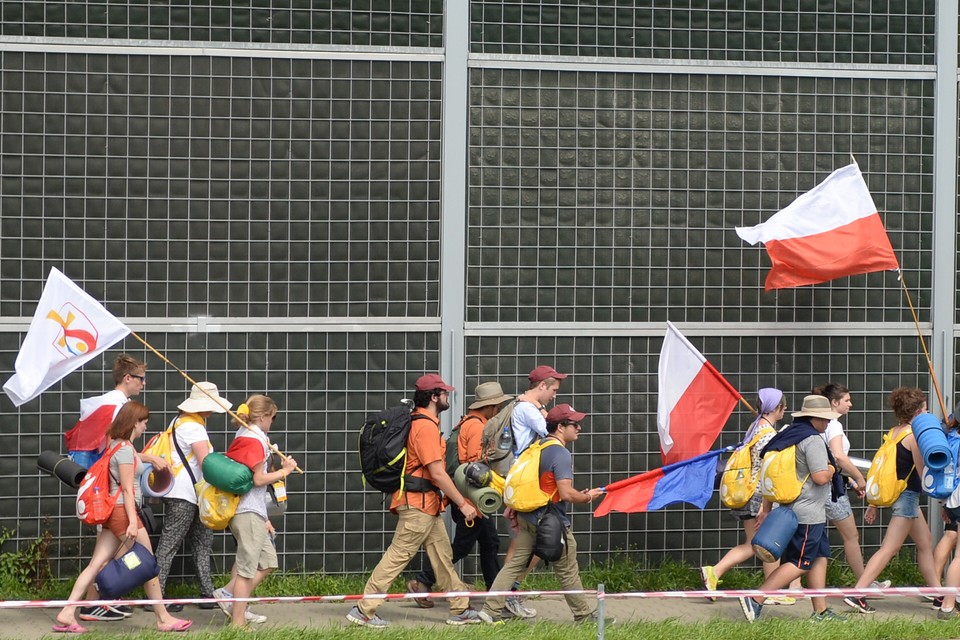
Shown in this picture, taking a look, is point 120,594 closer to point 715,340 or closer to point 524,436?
point 524,436

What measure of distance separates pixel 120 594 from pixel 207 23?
4.37m

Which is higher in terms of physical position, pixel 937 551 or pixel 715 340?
pixel 715 340

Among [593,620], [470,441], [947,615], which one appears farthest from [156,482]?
[947,615]

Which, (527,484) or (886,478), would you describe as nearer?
(527,484)

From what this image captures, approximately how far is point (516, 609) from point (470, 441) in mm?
1238

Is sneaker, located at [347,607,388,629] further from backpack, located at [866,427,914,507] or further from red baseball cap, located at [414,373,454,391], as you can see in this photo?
backpack, located at [866,427,914,507]

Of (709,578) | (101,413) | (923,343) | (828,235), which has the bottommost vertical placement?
Result: (709,578)

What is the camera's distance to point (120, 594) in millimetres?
8461

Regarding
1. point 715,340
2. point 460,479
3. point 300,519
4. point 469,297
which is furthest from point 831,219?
point 300,519

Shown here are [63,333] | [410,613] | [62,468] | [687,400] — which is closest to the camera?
[63,333]

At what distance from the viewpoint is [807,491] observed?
28.6 feet

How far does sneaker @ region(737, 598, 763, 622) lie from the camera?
8.80 metres

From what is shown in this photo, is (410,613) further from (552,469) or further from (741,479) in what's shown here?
(741,479)

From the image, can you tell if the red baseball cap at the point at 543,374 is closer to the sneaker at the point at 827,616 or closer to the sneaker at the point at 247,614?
the sneaker at the point at 827,616
